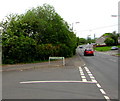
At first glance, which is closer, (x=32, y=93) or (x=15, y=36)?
(x=32, y=93)

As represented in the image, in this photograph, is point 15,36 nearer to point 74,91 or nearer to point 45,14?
point 45,14

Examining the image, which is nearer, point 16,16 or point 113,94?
point 113,94

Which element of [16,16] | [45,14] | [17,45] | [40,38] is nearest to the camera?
[17,45]

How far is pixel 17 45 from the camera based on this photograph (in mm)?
16031

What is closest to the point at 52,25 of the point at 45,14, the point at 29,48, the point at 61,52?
the point at 45,14

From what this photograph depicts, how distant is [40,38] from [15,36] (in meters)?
4.98

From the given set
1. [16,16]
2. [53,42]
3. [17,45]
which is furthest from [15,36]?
[53,42]

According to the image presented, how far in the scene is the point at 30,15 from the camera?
21188 mm

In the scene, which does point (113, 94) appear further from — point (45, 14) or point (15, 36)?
point (45, 14)

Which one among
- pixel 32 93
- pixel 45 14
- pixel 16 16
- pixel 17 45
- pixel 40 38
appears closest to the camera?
pixel 32 93

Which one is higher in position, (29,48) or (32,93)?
(29,48)

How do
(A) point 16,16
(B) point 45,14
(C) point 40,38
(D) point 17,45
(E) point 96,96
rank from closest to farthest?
1. (E) point 96,96
2. (D) point 17,45
3. (A) point 16,16
4. (C) point 40,38
5. (B) point 45,14

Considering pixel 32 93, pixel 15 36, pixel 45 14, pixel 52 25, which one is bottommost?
pixel 32 93

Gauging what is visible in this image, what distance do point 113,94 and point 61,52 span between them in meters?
16.0
